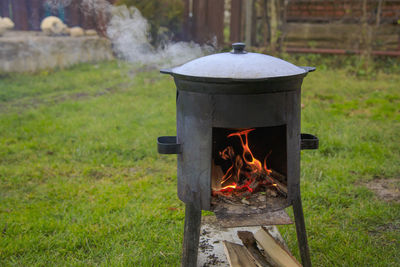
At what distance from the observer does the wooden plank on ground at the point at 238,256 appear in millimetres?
2312

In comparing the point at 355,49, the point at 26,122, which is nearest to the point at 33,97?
the point at 26,122

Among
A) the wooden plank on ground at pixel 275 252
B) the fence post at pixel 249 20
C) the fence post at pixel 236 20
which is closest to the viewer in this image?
the wooden plank on ground at pixel 275 252

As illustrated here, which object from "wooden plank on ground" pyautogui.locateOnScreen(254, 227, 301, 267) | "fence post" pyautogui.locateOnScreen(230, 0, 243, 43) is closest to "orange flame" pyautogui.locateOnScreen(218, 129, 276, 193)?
"wooden plank on ground" pyautogui.locateOnScreen(254, 227, 301, 267)

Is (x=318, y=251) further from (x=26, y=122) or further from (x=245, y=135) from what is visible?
(x=26, y=122)

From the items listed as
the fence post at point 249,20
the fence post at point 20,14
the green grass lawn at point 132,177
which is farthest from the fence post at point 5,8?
the fence post at point 249,20

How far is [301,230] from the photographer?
7.86ft

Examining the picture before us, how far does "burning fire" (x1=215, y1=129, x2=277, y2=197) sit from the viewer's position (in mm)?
2473

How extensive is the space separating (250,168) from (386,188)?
72.7 inches

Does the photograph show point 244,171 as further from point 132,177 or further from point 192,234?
point 132,177

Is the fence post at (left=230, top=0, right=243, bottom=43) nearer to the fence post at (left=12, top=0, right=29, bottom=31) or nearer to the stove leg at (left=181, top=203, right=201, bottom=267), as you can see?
the fence post at (left=12, top=0, right=29, bottom=31)

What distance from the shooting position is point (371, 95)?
266 inches

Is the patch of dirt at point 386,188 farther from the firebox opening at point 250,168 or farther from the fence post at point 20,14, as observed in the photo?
the fence post at point 20,14

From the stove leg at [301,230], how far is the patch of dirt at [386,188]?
147 centimetres

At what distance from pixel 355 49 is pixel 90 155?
7.19 meters
